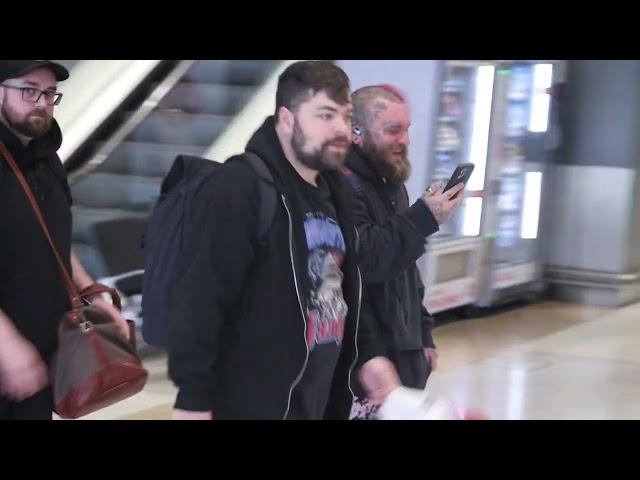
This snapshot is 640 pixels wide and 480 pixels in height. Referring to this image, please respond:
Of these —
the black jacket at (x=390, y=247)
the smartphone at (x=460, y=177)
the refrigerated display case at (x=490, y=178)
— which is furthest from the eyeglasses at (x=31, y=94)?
the refrigerated display case at (x=490, y=178)

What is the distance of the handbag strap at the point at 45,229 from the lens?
282cm

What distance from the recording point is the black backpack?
8.57 ft

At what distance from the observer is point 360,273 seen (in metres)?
3.01

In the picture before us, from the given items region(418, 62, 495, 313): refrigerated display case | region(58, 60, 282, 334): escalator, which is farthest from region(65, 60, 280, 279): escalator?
region(418, 62, 495, 313): refrigerated display case

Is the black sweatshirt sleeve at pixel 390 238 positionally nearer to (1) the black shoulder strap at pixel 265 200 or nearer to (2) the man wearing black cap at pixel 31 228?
(1) the black shoulder strap at pixel 265 200

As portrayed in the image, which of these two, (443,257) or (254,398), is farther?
(443,257)

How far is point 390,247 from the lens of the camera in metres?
3.12

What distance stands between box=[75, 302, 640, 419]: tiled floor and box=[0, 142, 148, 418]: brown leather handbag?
7.95 ft

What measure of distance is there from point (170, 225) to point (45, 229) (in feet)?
1.25

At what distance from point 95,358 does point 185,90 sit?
6151 mm
